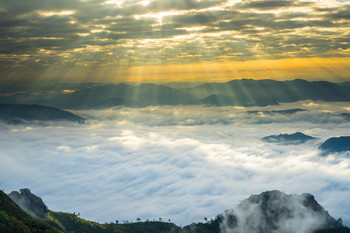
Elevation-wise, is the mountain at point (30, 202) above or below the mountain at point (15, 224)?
below

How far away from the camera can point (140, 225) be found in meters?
199

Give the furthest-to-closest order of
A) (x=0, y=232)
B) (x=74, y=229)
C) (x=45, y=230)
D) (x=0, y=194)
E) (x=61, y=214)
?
(x=61, y=214), (x=74, y=229), (x=0, y=194), (x=45, y=230), (x=0, y=232)

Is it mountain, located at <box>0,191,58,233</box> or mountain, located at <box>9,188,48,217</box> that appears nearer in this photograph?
mountain, located at <box>0,191,58,233</box>

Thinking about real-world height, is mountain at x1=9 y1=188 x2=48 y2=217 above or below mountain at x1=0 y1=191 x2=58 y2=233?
below

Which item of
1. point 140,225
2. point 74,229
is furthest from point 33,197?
point 140,225

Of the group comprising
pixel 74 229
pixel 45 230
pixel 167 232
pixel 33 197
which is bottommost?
pixel 167 232

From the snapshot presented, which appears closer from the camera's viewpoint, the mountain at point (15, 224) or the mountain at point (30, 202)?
the mountain at point (15, 224)

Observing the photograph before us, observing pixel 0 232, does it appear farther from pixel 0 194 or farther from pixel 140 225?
pixel 140 225

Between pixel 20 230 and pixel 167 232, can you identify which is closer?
pixel 20 230

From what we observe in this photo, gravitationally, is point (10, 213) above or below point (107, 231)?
above

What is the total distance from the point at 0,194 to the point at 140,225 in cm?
10583

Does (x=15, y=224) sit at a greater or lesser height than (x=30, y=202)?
greater

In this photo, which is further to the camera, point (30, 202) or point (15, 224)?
point (30, 202)

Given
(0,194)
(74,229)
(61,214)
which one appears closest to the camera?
(0,194)
